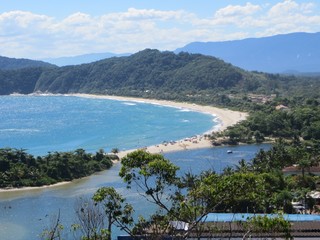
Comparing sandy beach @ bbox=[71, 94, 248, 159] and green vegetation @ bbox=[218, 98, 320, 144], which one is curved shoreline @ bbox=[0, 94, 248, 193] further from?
green vegetation @ bbox=[218, 98, 320, 144]

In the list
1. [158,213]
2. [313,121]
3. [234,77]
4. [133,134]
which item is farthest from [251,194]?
[234,77]

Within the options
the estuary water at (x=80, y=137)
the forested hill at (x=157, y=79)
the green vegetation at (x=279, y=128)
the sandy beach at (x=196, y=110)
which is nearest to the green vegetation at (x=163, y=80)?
the forested hill at (x=157, y=79)

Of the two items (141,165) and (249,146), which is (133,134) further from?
(141,165)

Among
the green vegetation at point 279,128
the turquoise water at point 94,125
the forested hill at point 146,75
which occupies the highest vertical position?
the forested hill at point 146,75

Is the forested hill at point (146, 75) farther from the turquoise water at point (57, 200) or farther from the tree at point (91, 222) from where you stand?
the tree at point (91, 222)

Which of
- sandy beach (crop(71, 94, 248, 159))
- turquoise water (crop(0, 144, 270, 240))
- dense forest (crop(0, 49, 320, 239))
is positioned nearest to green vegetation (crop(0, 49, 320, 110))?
dense forest (crop(0, 49, 320, 239))

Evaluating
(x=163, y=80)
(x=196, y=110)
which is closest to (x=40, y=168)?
(x=196, y=110)
